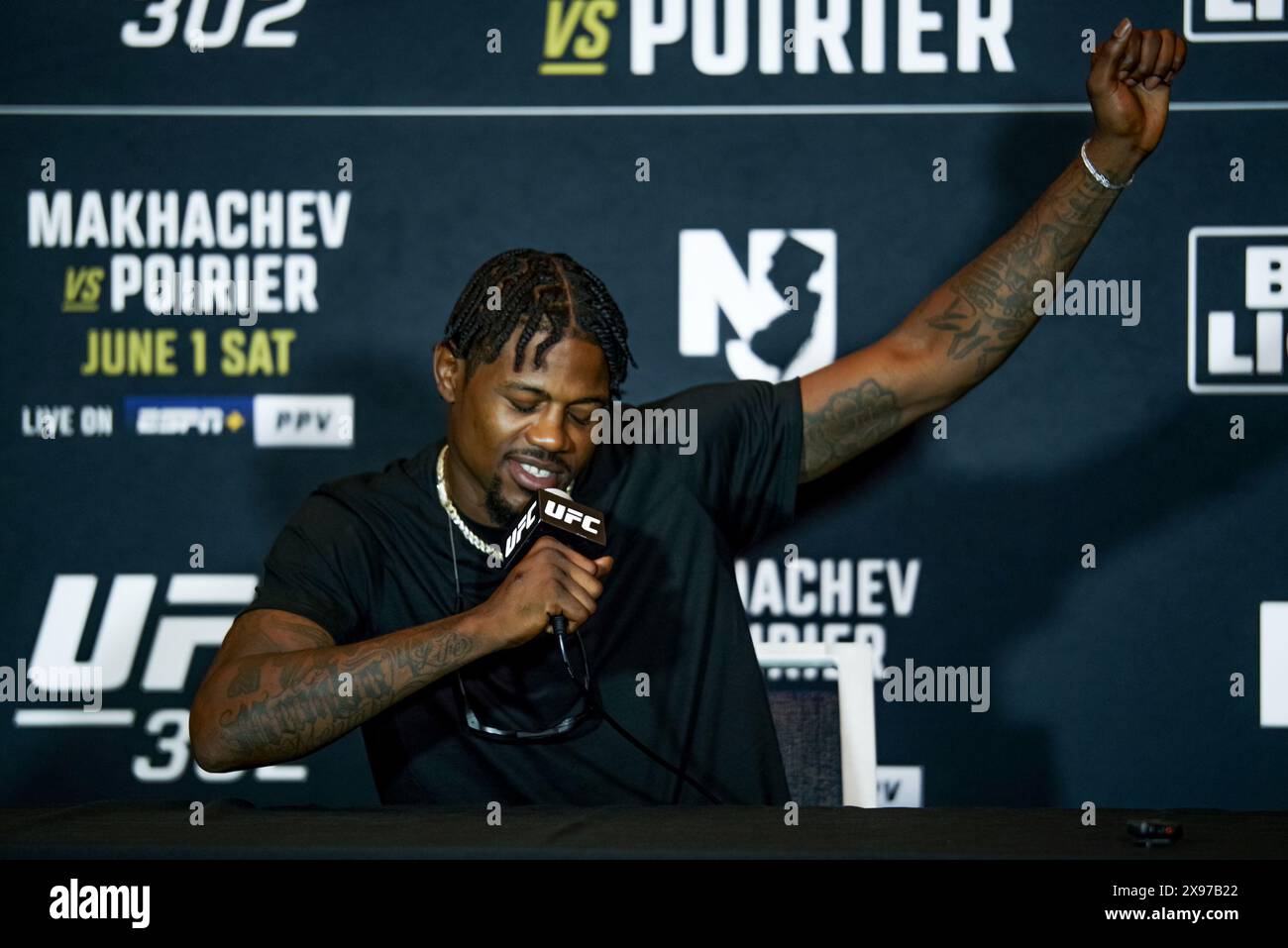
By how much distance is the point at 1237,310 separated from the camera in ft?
7.52

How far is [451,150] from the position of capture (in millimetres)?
2357

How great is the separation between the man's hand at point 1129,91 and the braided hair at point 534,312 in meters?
0.62

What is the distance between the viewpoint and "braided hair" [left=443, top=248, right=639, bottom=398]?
1.66 meters

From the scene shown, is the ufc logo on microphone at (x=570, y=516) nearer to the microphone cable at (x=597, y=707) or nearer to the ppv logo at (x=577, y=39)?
the microphone cable at (x=597, y=707)

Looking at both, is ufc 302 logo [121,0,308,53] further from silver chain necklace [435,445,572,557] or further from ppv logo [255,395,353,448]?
silver chain necklace [435,445,572,557]

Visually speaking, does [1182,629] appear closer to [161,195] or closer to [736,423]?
[736,423]

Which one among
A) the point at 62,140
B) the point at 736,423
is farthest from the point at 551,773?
the point at 62,140

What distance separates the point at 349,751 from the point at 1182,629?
1449mm

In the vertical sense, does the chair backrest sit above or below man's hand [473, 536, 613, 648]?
below

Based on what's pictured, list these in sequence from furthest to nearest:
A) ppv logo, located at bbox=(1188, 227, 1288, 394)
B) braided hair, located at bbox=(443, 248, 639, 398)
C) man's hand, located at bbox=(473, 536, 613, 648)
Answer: ppv logo, located at bbox=(1188, 227, 1288, 394) < braided hair, located at bbox=(443, 248, 639, 398) < man's hand, located at bbox=(473, 536, 613, 648)

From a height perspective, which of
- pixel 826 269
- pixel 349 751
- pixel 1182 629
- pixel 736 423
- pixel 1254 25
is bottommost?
pixel 349 751

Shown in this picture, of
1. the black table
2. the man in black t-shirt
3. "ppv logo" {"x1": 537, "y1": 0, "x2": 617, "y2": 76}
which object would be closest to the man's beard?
the man in black t-shirt

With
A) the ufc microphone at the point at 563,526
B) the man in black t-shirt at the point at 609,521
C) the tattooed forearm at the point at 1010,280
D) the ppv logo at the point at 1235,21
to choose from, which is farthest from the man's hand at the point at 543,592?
the ppv logo at the point at 1235,21

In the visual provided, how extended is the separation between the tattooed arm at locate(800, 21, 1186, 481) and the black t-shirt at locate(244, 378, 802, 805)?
6cm
